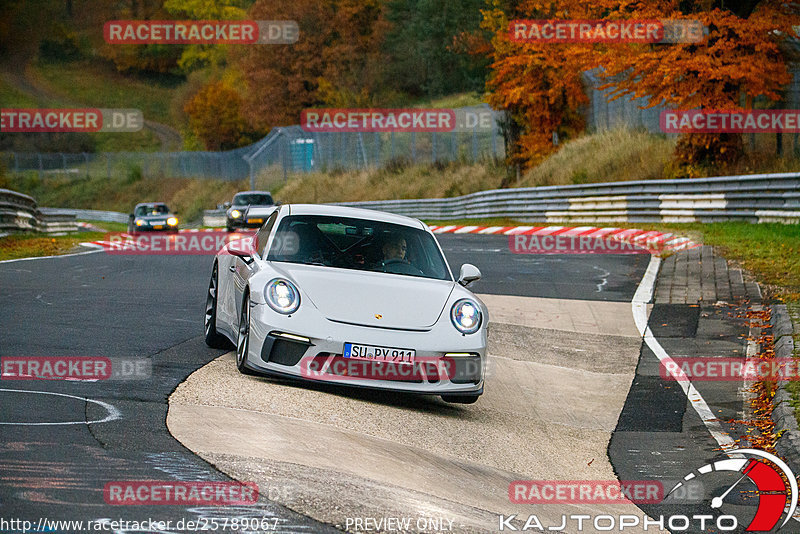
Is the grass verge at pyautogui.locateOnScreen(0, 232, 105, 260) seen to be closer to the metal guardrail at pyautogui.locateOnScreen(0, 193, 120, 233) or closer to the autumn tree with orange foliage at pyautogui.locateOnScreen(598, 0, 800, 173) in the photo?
the metal guardrail at pyautogui.locateOnScreen(0, 193, 120, 233)

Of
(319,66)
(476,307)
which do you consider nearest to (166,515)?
(476,307)

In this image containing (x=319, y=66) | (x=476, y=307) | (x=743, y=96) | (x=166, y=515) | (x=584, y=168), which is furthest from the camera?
(x=319, y=66)

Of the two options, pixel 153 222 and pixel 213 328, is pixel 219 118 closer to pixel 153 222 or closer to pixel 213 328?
pixel 153 222

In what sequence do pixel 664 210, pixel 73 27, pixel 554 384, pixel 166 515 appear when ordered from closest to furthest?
pixel 166 515
pixel 554 384
pixel 664 210
pixel 73 27

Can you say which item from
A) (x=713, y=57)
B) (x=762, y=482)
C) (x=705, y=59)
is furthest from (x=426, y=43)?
(x=762, y=482)

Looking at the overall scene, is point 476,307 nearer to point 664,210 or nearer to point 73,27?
point 664,210

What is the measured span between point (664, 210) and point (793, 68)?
481 centimetres

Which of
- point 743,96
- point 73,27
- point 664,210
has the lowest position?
point 664,210

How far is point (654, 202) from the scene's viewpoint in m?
28.2

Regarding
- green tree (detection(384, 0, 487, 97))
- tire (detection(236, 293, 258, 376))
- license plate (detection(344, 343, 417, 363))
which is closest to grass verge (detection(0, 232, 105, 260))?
tire (detection(236, 293, 258, 376))

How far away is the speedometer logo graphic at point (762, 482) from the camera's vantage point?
6.26 meters

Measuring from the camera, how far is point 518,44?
124ft

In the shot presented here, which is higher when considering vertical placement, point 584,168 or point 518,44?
point 518,44

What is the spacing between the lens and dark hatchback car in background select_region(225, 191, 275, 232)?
32.6 m
